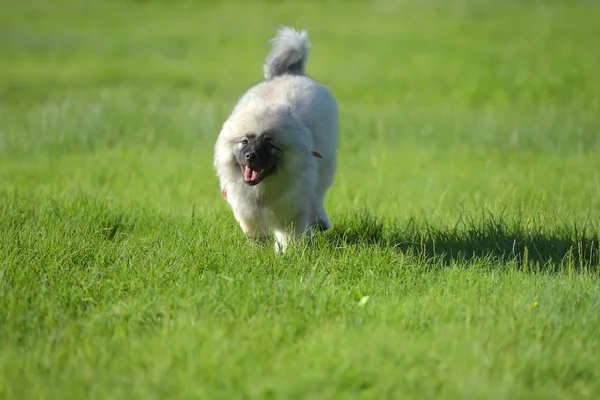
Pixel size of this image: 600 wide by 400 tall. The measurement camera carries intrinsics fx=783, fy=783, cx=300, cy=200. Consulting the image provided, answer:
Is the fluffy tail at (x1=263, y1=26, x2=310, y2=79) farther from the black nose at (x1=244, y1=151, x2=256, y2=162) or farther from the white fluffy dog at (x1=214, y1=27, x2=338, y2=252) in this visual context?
the black nose at (x1=244, y1=151, x2=256, y2=162)

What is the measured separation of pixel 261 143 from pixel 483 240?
2003 mm

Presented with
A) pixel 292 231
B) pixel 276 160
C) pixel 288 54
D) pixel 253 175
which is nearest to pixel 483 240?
pixel 292 231

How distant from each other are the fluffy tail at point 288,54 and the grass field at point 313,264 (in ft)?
4.55

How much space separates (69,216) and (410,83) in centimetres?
1464

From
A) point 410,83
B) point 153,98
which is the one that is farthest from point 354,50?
point 153,98

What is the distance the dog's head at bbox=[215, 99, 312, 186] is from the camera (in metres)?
5.68

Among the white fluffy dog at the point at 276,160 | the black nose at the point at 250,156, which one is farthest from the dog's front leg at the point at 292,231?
the black nose at the point at 250,156

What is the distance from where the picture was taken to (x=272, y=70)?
7207 millimetres

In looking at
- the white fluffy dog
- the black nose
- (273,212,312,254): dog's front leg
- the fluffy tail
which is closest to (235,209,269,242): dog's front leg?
the white fluffy dog

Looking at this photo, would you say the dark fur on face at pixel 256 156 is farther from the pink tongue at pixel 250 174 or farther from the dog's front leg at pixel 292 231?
the dog's front leg at pixel 292 231

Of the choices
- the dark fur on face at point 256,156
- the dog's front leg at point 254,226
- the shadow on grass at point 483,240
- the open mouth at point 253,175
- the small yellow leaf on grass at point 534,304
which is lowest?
the shadow on grass at point 483,240

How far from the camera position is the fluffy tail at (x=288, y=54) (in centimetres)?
704

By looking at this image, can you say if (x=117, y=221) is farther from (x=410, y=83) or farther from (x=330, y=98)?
(x=410, y=83)

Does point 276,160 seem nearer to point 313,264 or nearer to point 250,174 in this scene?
point 250,174
